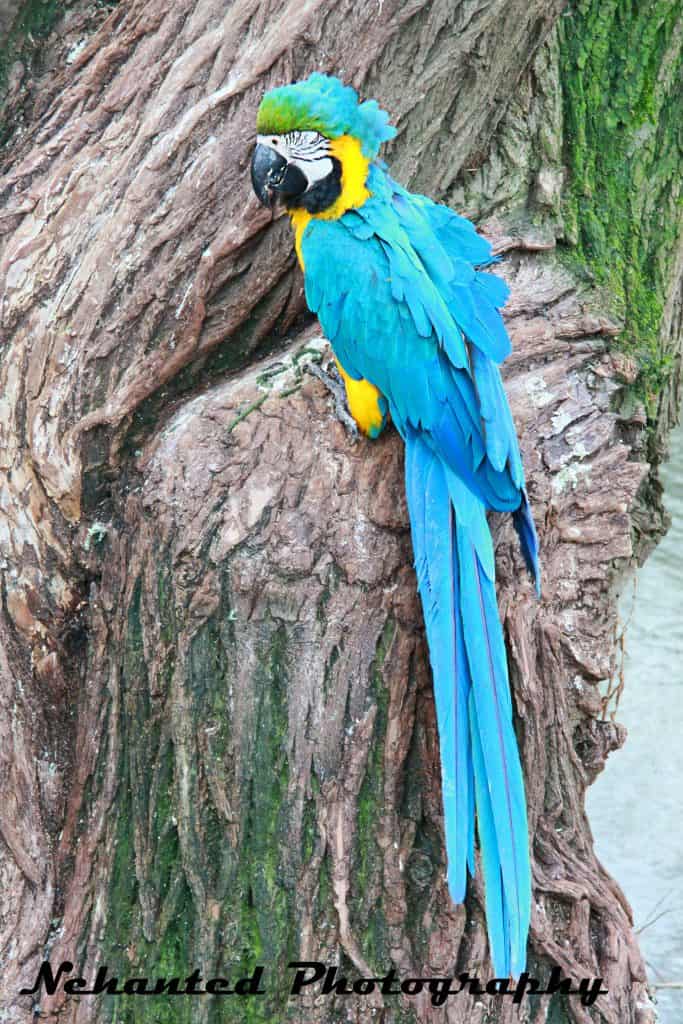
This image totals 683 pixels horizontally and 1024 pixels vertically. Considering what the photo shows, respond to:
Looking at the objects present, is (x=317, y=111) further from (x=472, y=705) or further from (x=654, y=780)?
(x=654, y=780)

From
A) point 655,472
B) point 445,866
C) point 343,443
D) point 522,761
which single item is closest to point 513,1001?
point 445,866

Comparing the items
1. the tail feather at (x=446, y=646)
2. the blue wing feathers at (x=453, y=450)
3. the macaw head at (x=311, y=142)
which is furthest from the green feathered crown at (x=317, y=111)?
the tail feather at (x=446, y=646)

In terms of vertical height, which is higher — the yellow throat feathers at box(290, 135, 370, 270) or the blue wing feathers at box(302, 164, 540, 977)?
the yellow throat feathers at box(290, 135, 370, 270)

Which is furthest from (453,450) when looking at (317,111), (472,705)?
(317,111)

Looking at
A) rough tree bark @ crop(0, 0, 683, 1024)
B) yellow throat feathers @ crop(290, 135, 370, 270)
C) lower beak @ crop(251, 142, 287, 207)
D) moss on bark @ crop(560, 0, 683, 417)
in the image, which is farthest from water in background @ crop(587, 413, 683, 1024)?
lower beak @ crop(251, 142, 287, 207)

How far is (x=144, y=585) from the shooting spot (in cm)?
215

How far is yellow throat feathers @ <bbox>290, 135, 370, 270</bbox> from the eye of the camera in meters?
2.14

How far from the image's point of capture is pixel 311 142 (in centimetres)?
212

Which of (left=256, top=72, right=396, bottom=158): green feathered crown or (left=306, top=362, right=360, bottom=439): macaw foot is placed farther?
(left=306, top=362, right=360, bottom=439): macaw foot

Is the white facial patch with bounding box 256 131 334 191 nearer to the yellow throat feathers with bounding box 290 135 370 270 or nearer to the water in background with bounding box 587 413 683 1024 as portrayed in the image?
the yellow throat feathers with bounding box 290 135 370 270

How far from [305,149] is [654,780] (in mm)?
3111

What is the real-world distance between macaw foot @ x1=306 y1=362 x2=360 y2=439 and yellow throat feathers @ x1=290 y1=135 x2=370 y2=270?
1.03ft

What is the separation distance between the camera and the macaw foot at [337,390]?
219 cm

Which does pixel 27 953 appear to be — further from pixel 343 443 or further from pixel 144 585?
pixel 343 443
